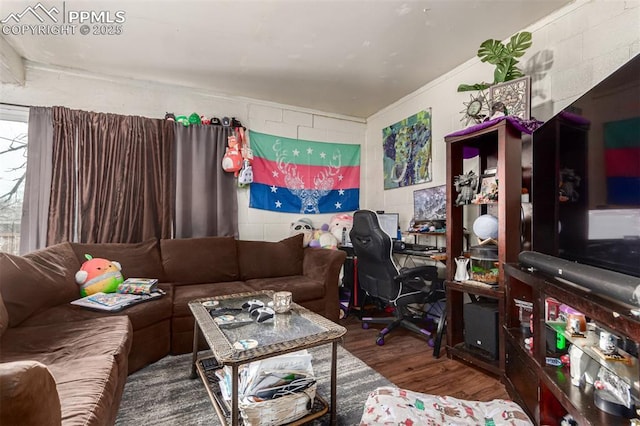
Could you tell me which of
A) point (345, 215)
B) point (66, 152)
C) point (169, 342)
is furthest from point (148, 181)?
point (345, 215)

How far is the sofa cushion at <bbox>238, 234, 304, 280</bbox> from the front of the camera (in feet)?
9.47

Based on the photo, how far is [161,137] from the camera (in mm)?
2881

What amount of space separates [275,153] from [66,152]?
6.27ft

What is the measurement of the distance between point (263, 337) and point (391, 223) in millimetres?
2283

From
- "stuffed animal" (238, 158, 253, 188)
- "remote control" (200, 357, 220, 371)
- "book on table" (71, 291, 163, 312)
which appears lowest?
"remote control" (200, 357, 220, 371)

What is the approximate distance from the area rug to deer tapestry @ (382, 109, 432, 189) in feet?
6.57

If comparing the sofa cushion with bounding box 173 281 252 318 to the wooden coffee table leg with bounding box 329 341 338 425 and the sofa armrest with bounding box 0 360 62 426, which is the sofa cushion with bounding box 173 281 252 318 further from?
the sofa armrest with bounding box 0 360 62 426

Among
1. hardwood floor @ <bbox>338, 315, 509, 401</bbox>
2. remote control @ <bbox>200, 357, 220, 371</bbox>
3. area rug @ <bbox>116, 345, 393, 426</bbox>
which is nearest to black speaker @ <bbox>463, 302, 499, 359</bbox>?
hardwood floor @ <bbox>338, 315, 509, 401</bbox>

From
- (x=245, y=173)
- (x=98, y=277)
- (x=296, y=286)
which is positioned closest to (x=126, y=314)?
(x=98, y=277)

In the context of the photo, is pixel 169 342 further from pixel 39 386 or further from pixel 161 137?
pixel 161 137

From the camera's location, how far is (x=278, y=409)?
1.25 m

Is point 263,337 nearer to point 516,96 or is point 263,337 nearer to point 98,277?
point 98,277

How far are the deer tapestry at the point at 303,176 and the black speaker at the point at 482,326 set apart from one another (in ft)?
6.90

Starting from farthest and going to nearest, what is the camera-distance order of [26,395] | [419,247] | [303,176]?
[303,176] → [419,247] → [26,395]
